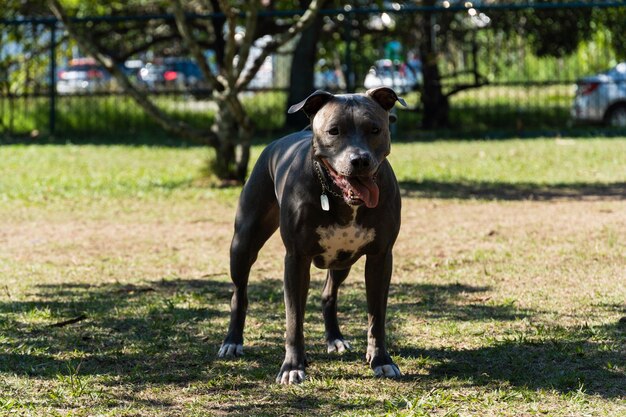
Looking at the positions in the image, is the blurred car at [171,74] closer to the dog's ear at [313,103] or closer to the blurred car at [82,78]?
the blurred car at [82,78]

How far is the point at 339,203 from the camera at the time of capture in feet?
17.2

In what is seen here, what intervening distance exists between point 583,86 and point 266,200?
15.0m

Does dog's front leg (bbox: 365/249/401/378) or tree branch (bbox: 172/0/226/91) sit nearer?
dog's front leg (bbox: 365/249/401/378)

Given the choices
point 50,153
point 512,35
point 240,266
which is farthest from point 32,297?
point 512,35

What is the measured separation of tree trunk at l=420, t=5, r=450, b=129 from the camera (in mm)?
19625

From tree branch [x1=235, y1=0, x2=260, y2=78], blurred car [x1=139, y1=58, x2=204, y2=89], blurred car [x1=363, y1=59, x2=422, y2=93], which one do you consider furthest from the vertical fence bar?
tree branch [x1=235, y1=0, x2=260, y2=78]

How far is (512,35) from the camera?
19.9 m

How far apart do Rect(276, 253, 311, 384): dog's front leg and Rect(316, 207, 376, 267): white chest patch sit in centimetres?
15

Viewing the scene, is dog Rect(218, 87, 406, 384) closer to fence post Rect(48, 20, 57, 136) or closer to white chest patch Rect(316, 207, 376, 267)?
white chest patch Rect(316, 207, 376, 267)

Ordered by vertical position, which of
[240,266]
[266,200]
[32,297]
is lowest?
[32,297]

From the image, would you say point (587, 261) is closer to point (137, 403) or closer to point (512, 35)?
point (137, 403)

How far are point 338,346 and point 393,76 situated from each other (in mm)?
13867

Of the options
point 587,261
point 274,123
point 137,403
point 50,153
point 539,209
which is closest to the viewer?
point 137,403

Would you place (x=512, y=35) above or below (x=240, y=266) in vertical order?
above
